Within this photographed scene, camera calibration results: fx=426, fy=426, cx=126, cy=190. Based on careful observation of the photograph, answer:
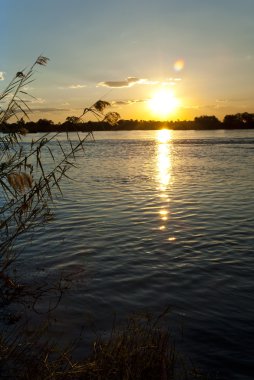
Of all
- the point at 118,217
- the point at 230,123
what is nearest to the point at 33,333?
the point at 118,217

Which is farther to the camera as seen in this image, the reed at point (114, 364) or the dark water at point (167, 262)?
the dark water at point (167, 262)

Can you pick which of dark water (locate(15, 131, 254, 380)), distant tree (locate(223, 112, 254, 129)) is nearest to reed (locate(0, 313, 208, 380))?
dark water (locate(15, 131, 254, 380))

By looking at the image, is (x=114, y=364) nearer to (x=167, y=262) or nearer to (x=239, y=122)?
(x=167, y=262)

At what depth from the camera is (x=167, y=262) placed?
11625 millimetres

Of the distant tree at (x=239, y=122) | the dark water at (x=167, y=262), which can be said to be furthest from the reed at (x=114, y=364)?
the distant tree at (x=239, y=122)

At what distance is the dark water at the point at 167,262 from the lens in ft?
25.4

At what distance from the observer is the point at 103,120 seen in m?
5.62

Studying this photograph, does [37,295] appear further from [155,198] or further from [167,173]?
[167,173]

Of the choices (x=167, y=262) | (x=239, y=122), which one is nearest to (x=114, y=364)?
(x=167, y=262)

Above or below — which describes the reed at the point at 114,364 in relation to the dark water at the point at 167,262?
above

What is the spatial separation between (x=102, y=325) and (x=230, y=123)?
17736 cm

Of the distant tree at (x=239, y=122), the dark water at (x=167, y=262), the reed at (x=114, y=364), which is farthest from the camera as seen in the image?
the distant tree at (x=239, y=122)

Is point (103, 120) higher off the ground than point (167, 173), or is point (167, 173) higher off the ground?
point (103, 120)

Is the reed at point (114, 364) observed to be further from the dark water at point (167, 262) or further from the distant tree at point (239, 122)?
the distant tree at point (239, 122)
